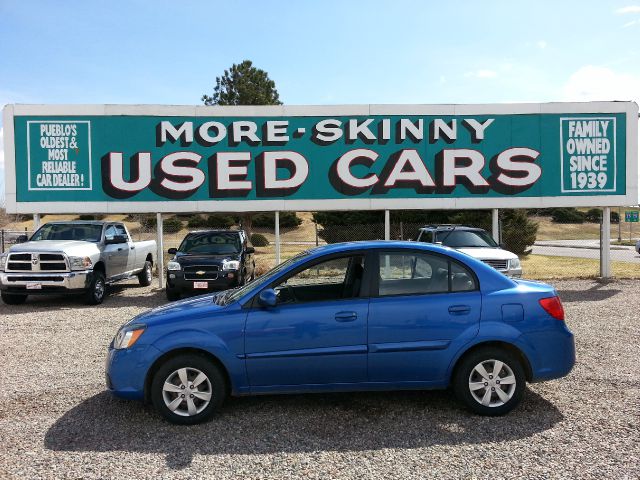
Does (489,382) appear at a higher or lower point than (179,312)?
lower

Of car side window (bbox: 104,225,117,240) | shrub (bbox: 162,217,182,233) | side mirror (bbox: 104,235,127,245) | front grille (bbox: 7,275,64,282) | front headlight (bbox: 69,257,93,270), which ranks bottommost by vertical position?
front grille (bbox: 7,275,64,282)

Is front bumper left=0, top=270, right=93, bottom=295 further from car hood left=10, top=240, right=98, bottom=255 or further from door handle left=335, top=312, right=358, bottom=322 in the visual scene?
door handle left=335, top=312, right=358, bottom=322

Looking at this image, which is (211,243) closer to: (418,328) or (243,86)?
(418,328)

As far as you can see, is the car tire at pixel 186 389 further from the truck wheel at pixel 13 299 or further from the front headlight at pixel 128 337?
the truck wheel at pixel 13 299

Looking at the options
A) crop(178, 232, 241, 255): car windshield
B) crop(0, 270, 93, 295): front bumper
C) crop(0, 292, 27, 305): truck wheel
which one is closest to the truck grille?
crop(0, 270, 93, 295): front bumper

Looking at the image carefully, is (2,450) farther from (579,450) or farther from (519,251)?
(519,251)

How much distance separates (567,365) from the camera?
5.11 metres

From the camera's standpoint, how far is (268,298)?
480 centimetres

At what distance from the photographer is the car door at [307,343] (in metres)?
4.84

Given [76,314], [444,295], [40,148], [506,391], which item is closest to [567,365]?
[506,391]

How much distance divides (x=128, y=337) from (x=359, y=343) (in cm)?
211

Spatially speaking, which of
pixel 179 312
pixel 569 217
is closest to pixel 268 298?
pixel 179 312

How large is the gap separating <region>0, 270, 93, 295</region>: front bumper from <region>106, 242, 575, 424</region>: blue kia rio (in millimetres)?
7520

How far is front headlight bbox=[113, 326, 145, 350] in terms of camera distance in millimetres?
4887
